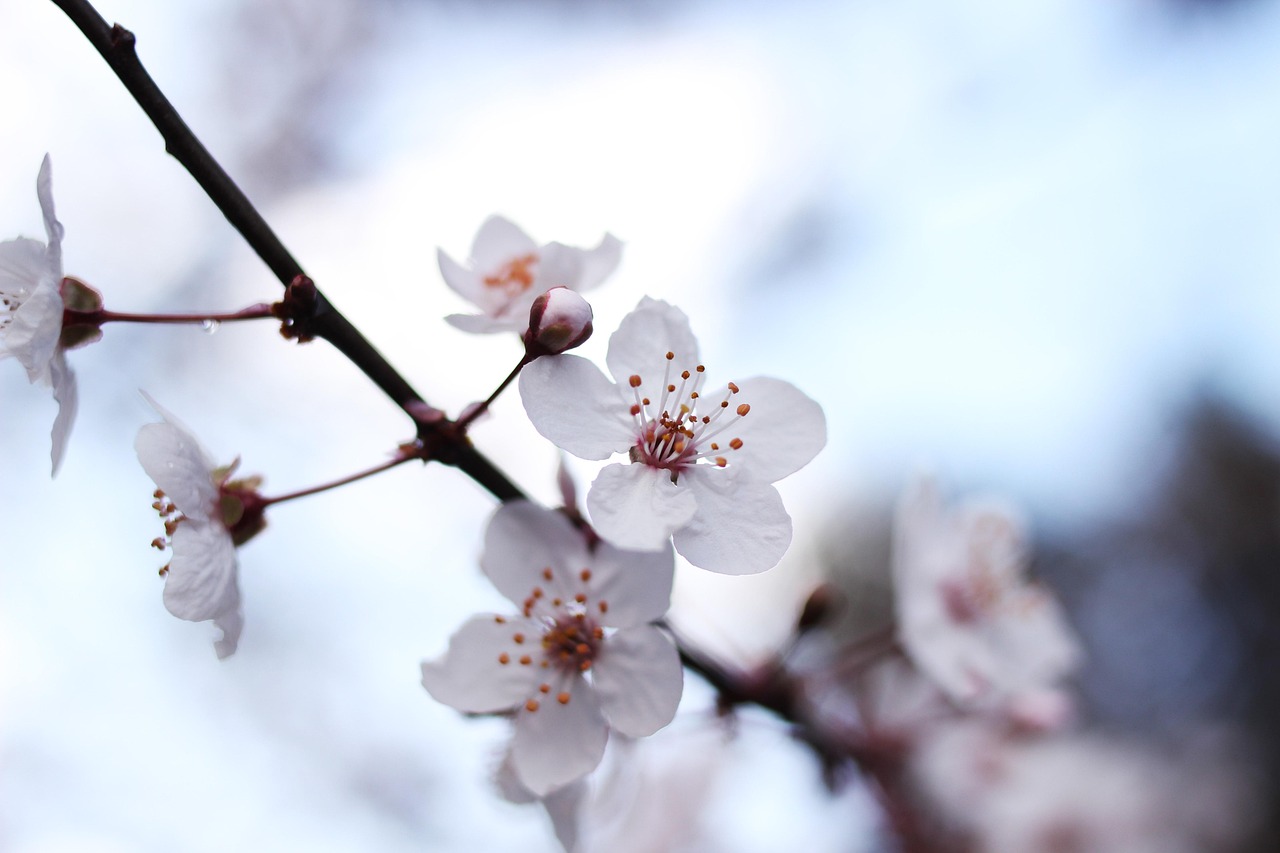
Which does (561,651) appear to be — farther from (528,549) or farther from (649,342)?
(649,342)

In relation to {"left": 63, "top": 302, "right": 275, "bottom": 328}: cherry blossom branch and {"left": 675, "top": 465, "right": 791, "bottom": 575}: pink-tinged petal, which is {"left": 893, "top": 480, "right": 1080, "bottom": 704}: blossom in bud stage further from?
{"left": 63, "top": 302, "right": 275, "bottom": 328}: cherry blossom branch

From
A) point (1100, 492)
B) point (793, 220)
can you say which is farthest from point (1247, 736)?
point (793, 220)

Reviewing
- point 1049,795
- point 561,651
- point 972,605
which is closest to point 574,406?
point 561,651

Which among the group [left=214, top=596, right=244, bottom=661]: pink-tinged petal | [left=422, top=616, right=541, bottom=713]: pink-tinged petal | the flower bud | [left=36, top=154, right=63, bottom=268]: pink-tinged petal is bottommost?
[left=214, top=596, right=244, bottom=661]: pink-tinged petal

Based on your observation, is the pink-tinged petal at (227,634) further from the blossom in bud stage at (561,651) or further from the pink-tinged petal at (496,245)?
the pink-tinged petal at (496,245)

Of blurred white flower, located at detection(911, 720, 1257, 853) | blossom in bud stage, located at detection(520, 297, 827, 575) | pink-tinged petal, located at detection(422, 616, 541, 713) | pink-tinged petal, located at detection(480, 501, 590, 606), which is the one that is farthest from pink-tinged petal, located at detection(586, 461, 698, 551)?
blurred white flower, located at detection(911, 720, 1257, 853)

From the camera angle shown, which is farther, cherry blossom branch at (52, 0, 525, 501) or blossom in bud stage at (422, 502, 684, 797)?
blossom in bud stage at (422, 502, 684, 797)

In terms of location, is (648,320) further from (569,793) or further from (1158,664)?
(1158,664)
